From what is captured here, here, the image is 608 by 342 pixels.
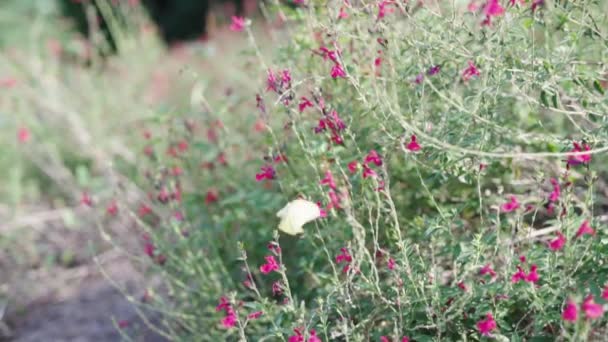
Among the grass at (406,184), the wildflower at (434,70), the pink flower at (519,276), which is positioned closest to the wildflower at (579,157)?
the grass at (406,184)

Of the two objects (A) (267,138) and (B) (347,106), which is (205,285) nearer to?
(A) (267,138)

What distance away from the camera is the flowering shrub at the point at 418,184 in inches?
70.9

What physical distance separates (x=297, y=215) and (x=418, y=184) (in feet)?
2.47

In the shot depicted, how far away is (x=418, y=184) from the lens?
2463 millimetres

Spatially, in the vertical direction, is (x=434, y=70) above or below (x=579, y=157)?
above

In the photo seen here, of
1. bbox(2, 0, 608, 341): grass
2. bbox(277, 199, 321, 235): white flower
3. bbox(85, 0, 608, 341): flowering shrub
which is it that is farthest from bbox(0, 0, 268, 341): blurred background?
bbox(277, 199, 321, 235): white flower

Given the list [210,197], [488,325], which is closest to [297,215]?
[488,325]

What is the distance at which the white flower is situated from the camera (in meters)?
1.84

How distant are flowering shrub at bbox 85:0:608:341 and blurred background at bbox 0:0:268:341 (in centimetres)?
44

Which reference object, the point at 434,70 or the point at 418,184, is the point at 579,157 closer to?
the point at 434,70

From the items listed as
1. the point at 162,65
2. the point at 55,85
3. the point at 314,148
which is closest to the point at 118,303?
the point at 314,148

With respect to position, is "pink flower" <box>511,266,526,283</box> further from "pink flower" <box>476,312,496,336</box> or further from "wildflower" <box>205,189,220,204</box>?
"wildflower" <box>205,189,220,204</box>

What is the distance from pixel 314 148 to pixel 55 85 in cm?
375

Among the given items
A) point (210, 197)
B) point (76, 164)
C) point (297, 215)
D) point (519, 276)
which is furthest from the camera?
point (76, 164)
